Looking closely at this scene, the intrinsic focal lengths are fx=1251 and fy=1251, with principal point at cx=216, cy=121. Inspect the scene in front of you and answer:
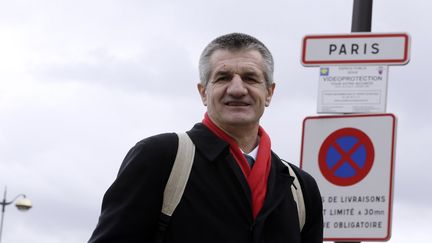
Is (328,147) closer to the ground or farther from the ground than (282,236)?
farther from the ground

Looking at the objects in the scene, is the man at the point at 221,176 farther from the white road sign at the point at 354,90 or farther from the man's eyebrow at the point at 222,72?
the white road sign at the point at 354,90

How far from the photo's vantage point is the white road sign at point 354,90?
8.27m

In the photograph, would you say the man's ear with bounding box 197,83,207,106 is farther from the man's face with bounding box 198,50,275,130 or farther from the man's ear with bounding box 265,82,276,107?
the man's ear with bounding box 265,82,276,107

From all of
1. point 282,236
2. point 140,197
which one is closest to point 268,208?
point 282,236

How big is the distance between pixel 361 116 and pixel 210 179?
4.44 metres

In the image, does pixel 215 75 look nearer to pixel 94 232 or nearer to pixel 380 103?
pixel 94 232

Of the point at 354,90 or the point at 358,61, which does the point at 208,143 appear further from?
the point at 358,61

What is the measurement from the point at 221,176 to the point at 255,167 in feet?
0.40

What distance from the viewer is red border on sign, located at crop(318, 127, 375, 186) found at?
8.39 metres

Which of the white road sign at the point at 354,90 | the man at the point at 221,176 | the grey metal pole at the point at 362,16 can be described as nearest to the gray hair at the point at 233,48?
the man at the point at 221,176

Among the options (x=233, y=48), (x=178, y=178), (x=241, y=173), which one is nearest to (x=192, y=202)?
(x=178, y=178)

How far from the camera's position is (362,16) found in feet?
29.7

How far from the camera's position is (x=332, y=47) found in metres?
8.50

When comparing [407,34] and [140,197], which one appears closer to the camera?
[140,197]
